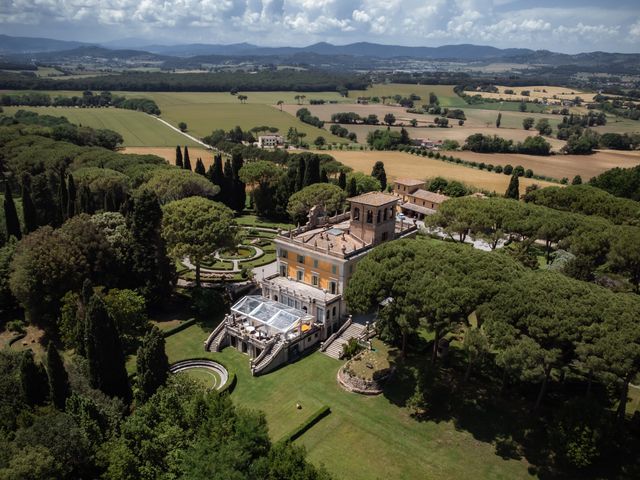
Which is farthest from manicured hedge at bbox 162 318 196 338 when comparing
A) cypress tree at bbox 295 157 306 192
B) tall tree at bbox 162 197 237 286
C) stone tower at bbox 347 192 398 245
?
cypress tree at bbox 295 157 306 192

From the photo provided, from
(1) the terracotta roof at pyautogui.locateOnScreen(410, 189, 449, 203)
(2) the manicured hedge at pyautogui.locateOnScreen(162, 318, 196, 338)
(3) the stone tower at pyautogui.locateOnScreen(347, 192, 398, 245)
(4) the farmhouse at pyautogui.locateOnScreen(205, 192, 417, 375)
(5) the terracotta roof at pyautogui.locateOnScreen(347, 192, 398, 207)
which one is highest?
(5) the terracotta roof at pyautogui.locateOnScreen(347, 192, 398, 207)

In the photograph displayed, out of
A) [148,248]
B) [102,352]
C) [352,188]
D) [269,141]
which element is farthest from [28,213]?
[269,141]

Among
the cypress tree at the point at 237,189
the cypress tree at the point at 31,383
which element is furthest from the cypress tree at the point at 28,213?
the cypress tree at the point at 31,383

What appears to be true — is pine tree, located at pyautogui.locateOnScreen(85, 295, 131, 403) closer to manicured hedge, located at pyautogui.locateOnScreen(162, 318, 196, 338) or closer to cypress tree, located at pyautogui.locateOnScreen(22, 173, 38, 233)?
manicured hedge, located at pyautogui.locateOnScreen(162, 318, 196, 338)

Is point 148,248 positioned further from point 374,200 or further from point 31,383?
point 374,200

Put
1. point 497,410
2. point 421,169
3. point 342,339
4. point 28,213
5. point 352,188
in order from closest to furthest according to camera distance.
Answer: point 497,410 < point 342,339 < point 28,213 < point 352,188 < point 421,169

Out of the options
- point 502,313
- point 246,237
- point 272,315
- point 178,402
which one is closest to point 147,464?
point 178,402

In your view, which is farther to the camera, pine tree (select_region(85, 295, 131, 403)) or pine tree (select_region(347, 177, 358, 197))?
pine tree (select_region(347, 177, 358, 197))
